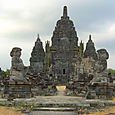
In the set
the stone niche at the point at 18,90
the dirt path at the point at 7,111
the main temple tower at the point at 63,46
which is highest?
the main temple tower at the point at 63,46

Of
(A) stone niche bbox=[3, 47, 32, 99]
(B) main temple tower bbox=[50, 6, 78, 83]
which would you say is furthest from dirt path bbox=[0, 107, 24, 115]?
(B) main temple tower bbox=[50, 6, 78, 83]

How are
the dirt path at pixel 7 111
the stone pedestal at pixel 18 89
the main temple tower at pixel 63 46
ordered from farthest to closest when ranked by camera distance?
the main temple tower at pixel 63 46, the stone pedestal at pixel 18 89, the dirt path at pixel 7 111

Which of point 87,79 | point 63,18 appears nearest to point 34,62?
point 63,18

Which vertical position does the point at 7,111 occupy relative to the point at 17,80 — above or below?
below

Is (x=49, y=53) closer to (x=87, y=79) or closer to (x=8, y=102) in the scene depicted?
(x=87, y=79)

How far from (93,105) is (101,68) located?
11.5 feet

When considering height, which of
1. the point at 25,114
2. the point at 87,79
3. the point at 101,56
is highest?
the point at 101,56

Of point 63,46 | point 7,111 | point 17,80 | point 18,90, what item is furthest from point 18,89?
point 63,46

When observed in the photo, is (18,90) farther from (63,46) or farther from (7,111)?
(63,46)

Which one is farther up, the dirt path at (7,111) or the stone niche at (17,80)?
the stone niche at (17,80)

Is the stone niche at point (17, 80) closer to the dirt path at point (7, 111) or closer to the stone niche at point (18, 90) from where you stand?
the stone niche at point (18, 90)

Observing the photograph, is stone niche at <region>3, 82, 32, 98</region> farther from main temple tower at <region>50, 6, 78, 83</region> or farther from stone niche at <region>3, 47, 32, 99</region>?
main temple tower at <region>50, 6, 78, 83</region>

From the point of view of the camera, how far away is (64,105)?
9.95 metres

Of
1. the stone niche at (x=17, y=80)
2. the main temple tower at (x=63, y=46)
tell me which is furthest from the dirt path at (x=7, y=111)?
the main temple tower at (x=63, y=46)
